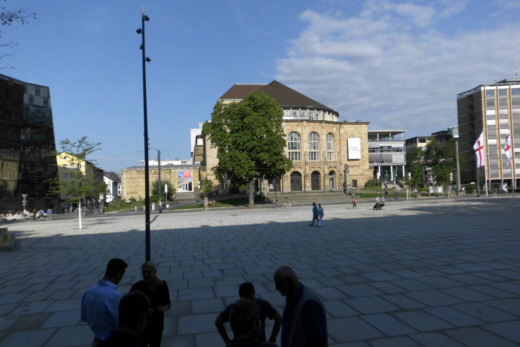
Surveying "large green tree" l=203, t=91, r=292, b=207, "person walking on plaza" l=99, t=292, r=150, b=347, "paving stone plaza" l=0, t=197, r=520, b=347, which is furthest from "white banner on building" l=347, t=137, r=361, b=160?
"person walking on plaza" l=99, t=292, r=150, b=347

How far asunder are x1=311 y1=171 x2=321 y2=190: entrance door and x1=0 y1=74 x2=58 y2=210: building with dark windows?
4430cm

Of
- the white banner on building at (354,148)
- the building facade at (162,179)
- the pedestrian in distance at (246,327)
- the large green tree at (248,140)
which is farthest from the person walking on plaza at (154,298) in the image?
the white banner on building at (354,148)

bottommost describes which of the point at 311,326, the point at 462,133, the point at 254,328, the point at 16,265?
the point at 16,265

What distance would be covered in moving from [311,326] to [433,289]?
5650mm

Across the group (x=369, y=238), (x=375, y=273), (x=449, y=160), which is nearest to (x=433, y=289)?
(x=375, y=273)

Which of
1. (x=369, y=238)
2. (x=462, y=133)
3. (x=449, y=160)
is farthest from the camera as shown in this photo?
(x=462, y=133)

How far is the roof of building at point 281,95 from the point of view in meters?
71.6

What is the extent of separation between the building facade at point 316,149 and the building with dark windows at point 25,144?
89.3 ft

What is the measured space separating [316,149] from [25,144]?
165 ft

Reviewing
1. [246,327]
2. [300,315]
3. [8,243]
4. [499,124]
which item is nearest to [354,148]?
[499,124]

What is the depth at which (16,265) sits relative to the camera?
11.7 meters

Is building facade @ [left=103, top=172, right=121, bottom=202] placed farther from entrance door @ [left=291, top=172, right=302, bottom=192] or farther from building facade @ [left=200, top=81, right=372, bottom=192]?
entrance door @ [left=291, top=172, right=302, bottom=192]

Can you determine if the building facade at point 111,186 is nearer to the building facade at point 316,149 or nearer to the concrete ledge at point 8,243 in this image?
the building facade at point 316,149

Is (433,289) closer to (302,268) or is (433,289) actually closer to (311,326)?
(302,268)
